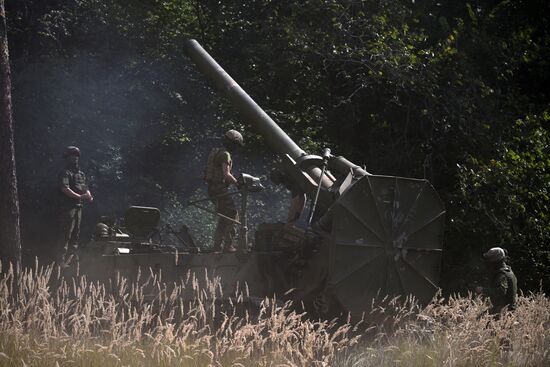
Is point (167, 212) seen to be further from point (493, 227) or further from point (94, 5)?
point (493, 227)

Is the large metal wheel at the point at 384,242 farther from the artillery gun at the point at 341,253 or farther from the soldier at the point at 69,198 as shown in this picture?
the soldier at the point at 69,198

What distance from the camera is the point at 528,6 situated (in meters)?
19.3

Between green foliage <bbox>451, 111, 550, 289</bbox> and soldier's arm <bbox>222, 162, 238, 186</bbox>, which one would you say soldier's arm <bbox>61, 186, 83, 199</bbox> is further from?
green foliage <bbox>451, 111, 550, 289</bbox>

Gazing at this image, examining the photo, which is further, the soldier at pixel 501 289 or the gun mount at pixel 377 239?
the soldier at pixel 501 289

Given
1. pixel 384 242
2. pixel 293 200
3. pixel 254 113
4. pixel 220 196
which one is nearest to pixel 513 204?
pixel 254 113

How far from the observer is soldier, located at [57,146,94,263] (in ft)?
46.6

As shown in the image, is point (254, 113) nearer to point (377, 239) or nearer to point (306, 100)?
point (377, 239)

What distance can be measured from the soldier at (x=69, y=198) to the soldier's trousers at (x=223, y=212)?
9.38ft

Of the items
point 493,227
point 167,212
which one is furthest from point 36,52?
point 493,227

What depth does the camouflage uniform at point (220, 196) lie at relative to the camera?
12.0 m

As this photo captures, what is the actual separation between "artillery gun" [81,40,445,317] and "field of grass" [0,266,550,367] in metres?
0.28

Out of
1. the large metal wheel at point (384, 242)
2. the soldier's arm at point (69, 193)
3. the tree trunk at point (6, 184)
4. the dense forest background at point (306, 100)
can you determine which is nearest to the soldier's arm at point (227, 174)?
the large metal wheel at point (384, 242)

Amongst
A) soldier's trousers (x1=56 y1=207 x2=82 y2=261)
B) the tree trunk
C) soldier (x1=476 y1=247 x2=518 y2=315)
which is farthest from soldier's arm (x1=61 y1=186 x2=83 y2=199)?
soldier (x1=476 y1=247 x2=518 y2=315)

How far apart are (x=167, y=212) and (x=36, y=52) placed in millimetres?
4947
